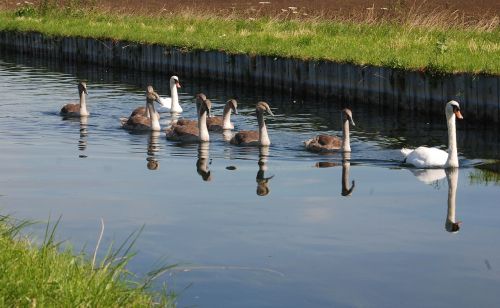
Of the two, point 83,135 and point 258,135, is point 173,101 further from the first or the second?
point 258,135

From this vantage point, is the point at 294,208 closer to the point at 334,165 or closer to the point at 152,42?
the point at 334,165

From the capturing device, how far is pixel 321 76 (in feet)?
97.6

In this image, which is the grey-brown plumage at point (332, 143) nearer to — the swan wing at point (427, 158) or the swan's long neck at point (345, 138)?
the swan's long neck at point (345, 138)

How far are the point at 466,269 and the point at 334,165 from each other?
7819 mm

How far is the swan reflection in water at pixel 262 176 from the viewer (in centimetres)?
1736

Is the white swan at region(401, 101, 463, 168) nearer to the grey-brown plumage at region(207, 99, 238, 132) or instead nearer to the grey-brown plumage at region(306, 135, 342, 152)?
the grey-brown plumage at region(306, 135, 342, 152)

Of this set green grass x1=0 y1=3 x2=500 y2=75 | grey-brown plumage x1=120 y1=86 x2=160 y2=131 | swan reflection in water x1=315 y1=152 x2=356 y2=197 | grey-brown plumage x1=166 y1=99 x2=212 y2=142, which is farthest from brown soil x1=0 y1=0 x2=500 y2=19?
swan reflection in water x1=315 y1=152 x2=356 y2=197

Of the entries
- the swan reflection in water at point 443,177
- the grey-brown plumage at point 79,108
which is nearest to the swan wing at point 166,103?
the grey-brown plumage at point 79,108

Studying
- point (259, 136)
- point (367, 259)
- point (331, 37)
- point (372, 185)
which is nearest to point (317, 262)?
point (367, 259)

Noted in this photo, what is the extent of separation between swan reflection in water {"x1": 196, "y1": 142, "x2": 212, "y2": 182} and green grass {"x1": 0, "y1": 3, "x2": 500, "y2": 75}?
230 inches

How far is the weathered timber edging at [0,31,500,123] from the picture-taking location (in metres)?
24.3

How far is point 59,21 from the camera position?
51031mm

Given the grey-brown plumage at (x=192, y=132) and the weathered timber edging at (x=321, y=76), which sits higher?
the weathered timber edging at (x=321, y=76)

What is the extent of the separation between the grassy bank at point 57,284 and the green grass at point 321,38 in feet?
51.3
